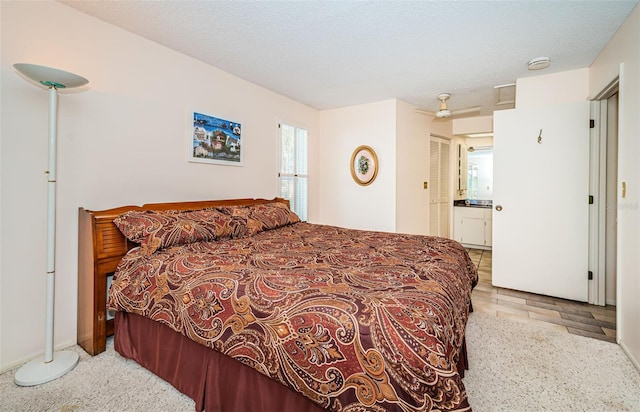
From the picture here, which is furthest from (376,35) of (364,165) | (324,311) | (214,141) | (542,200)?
(542,200)

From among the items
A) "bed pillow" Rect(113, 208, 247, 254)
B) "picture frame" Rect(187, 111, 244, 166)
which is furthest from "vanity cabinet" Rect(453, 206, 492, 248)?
"bed pillow" Rect(113, 208, 247, 254)

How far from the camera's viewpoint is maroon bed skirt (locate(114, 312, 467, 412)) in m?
1.30

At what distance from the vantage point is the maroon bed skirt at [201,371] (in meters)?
1.30

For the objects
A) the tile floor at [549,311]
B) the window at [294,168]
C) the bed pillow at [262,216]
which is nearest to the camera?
the tile floor at [549,311]

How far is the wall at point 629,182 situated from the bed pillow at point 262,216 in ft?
9.11

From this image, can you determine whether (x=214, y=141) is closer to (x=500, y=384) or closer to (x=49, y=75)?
(x=49, y=75)

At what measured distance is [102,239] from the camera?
1.99 metres

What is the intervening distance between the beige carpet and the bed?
12 centimetres

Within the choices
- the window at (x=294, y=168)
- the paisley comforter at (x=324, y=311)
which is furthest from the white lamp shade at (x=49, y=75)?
the window at (x=294, y=168)

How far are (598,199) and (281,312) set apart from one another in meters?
3.47

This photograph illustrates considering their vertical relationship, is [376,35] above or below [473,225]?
above

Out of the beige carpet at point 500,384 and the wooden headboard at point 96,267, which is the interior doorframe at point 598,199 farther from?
the wooden headboard at point 96,267

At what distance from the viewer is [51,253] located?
6.01 ft

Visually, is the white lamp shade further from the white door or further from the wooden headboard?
the white door
